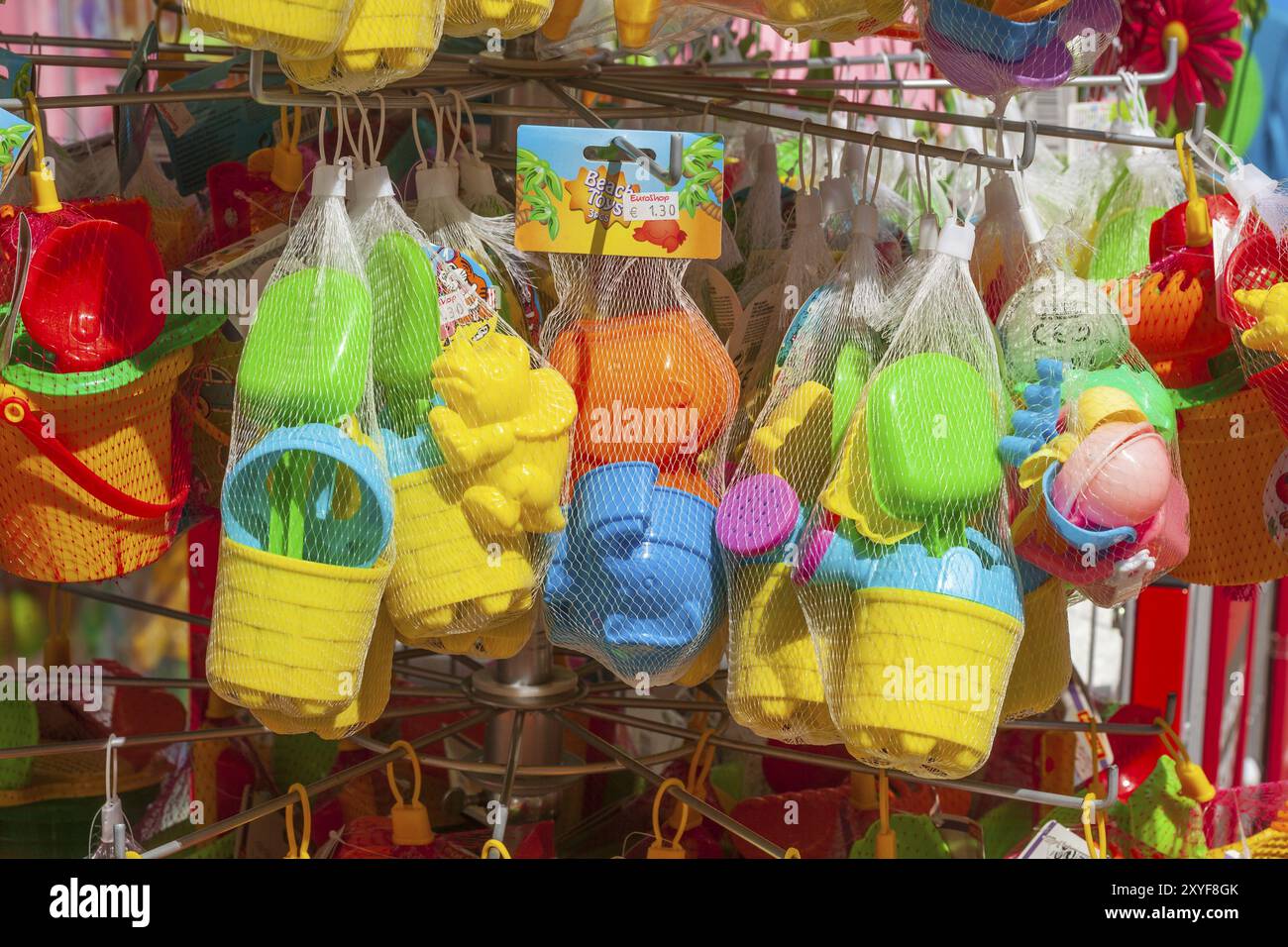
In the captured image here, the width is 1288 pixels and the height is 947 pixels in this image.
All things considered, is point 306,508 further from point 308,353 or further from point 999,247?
point 999,247

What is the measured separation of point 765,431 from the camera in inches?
50.4

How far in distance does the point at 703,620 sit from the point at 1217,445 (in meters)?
0.60

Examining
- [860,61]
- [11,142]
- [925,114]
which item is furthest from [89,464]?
[860,61]

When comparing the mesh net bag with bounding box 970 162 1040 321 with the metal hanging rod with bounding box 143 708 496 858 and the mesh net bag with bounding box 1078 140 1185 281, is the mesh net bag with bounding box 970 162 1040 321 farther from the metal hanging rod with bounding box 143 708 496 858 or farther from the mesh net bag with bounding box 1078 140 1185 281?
the metal hanging rod with bounding box 143 708 496 858

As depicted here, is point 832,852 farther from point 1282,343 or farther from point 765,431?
point 1282,343

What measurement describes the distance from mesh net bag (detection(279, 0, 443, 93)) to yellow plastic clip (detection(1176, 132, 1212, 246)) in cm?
76

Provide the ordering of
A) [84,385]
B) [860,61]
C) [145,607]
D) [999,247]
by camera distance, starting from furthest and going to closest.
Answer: [860,61] → [145,607] → [999,247] → [84,385]

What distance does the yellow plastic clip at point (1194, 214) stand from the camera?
136 cm

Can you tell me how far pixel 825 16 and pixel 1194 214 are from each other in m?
0.43

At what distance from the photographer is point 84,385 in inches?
50.4

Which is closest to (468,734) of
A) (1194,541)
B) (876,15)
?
(1194,541)

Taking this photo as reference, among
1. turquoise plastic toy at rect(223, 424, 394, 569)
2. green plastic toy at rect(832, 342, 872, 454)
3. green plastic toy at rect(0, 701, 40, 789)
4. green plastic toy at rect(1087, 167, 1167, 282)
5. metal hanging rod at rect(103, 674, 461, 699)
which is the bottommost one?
green plastic toy at rect(0, 701, 40, 789)

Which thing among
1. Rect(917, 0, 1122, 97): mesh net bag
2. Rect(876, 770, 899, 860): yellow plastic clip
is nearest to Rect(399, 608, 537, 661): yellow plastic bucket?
Rect(876, 770, 899, 860): yellow plastic clip

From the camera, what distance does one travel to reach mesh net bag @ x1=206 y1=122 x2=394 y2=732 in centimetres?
115
